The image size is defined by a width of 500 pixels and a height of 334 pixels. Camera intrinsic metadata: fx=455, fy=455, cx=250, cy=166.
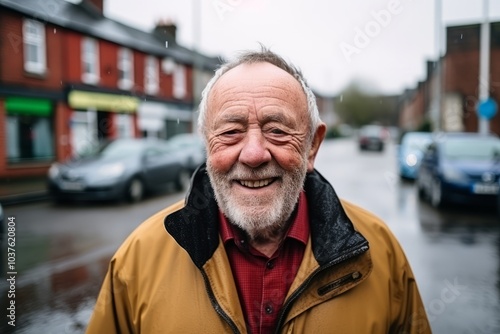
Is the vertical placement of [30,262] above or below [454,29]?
below

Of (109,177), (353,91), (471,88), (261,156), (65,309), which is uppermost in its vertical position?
(353,91)

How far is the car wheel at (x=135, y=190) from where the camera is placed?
10670 mm

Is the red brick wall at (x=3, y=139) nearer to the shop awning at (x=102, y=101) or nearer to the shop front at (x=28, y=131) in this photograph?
the shop front at (x=28, y=131)

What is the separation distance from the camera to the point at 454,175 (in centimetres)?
902

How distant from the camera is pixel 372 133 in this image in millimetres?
32312

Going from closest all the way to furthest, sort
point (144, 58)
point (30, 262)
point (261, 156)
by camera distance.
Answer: point (261, 156)
point (30, 262)
point (144, 58)

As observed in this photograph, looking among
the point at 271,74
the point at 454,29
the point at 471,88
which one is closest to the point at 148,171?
the point at 454,29

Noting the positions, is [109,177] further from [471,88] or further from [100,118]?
[471,88]

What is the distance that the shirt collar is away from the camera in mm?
1704

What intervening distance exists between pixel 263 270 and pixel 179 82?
26771 mm

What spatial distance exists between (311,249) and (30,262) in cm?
498

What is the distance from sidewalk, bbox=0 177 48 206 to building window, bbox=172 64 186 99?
13419 millimetres

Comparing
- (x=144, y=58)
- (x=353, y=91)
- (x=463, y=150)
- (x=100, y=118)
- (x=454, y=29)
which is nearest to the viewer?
(x=463, y=150)

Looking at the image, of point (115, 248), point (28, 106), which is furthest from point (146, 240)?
point (28, 106)
